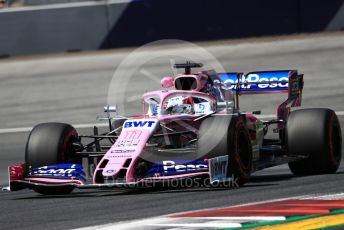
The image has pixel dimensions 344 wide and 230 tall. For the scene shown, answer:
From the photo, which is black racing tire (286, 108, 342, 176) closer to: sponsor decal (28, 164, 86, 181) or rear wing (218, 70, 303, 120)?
rear wing (218, 70, 303, 120)

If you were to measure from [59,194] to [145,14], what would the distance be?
15.0 m

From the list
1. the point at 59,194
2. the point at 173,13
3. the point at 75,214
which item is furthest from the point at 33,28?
the point at 75,214

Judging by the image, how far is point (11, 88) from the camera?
2556 centimetres

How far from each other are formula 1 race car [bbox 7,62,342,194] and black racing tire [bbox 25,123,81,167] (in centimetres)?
1

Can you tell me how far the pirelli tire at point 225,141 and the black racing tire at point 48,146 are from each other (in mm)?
1840

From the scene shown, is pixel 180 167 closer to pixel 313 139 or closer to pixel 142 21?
pixel 313 139

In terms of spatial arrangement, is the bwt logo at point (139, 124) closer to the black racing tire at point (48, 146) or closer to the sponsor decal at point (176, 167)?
the sponsor decal at point (176, 167)

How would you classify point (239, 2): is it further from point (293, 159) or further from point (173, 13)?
point (293, 159)

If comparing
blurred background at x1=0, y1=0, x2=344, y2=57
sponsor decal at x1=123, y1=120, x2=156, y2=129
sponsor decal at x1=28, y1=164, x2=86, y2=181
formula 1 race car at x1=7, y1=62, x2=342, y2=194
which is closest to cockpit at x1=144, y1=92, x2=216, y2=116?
formula 1 race car at x1=7, y1=62, x2=342, y2=194

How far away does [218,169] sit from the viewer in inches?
438

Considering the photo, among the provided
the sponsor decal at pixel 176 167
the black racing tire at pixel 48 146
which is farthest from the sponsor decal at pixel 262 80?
the sponsor decal at pixel 176 167

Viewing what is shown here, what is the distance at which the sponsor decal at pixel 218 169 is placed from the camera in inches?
434

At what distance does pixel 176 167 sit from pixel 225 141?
631 mm

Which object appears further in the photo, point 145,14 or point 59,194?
point 145,14
